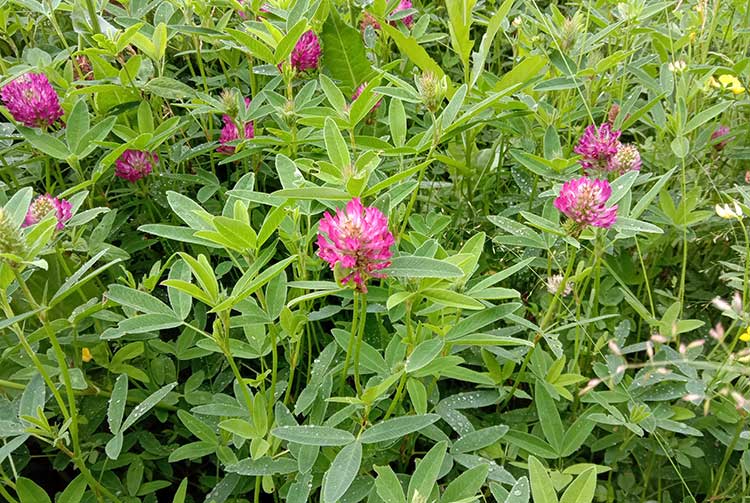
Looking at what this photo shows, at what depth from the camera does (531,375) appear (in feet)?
4.21

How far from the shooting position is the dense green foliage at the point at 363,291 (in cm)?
102

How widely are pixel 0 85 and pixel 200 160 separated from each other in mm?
541

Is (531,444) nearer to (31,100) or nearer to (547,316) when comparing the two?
(547,316)

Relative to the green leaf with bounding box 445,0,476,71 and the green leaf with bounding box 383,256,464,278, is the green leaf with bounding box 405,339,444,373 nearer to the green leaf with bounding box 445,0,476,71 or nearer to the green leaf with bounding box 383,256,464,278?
the green leaf with bounding box 383,256,464,278

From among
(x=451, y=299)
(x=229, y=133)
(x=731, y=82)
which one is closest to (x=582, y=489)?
(x=451, y=299)

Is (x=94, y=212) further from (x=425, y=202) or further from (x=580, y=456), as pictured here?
(x=580, y=456)

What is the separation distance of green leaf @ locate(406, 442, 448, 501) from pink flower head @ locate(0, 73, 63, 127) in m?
1.00

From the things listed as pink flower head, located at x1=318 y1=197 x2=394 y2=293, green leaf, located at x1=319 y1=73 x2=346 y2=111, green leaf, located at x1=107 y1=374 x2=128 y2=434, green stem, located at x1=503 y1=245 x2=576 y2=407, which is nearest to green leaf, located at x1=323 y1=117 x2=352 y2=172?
pink flower head, located at x1=318 y1=197 x2=394 y2=293

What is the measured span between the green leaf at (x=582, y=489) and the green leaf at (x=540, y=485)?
2cm

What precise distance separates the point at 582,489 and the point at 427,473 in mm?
213

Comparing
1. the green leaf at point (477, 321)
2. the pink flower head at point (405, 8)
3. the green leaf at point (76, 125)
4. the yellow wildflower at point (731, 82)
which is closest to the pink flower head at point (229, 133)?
the green leaf at point (76, 125)

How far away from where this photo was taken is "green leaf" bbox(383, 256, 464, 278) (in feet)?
2.89

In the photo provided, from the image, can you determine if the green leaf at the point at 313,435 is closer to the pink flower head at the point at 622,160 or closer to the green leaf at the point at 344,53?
the pink flower head at the point at 622,160

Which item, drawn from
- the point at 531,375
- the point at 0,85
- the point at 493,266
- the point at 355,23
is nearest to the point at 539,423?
the point at 531,375
